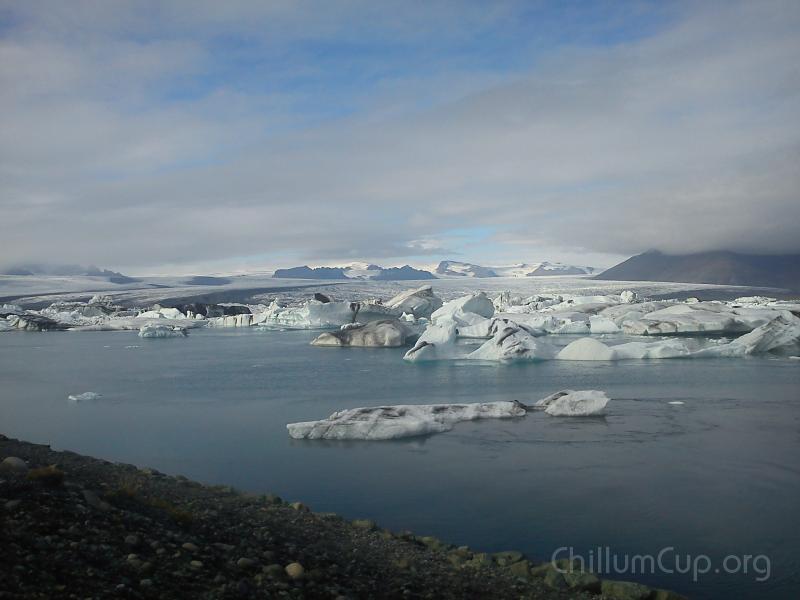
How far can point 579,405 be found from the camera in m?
9.82

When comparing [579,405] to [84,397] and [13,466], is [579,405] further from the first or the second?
[84,397]

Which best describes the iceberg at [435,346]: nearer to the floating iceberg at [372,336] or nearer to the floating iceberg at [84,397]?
the floating iceberg at [372,336]

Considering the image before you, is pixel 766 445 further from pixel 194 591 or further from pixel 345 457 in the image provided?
pixel 194 591

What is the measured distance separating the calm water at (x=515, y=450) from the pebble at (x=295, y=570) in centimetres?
182

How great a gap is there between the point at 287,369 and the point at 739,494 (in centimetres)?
1216

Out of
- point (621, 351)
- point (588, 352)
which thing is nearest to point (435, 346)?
point (588, 352)

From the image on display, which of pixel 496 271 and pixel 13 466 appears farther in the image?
pixel 496 271

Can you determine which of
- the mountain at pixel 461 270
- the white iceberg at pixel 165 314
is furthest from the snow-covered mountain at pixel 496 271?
the white iceberg at pixel 165 314

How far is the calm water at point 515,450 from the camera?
17.8ft

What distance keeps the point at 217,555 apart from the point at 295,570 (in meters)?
0.48

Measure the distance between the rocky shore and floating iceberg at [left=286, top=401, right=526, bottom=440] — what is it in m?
3.28

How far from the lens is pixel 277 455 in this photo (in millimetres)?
8016

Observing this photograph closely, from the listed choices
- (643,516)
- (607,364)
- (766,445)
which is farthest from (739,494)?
(607,364)

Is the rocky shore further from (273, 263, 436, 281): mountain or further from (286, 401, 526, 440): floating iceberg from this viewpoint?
(273, 263, 436, 281): mountain
